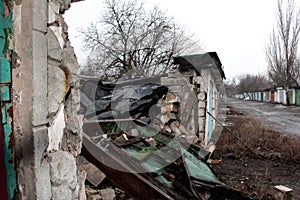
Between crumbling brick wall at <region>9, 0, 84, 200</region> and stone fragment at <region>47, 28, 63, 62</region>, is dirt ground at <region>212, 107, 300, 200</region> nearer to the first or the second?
crumbling brick wall at <region>9, 0, 84, 200</region>

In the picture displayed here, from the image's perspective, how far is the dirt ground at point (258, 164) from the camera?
4.00 metres

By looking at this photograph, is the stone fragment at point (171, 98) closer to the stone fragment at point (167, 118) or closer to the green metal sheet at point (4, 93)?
the stone fragment at point (167, 118)

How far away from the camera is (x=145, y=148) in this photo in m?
3.03

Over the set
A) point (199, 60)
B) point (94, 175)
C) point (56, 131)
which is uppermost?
point (199, 60)

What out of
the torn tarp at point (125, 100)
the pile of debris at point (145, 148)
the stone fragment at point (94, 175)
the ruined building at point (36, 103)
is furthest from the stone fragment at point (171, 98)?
the ruined building at point (36, 103)

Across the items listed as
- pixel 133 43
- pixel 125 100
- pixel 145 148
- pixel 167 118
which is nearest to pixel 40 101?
pixel 145 148

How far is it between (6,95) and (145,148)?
225 cm

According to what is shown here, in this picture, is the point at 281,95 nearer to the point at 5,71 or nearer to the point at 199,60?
the point at 199,60

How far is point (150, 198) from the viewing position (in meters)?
1.93

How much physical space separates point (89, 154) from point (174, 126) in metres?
3.25

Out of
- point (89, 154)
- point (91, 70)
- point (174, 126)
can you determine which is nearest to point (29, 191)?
point (89, 154)

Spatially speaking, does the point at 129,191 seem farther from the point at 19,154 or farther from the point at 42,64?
the point at 42,64

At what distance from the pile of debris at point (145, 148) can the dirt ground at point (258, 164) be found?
2.53 ft

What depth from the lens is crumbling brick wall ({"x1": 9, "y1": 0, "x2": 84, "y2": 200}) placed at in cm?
98
